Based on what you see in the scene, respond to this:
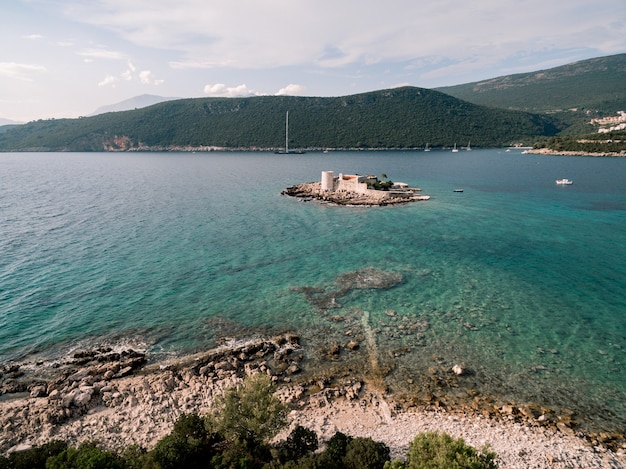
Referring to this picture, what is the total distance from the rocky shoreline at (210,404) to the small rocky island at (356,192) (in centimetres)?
5311

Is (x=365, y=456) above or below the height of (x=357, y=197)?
below

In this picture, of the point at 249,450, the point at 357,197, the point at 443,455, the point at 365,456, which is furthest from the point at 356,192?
the point at 443,455

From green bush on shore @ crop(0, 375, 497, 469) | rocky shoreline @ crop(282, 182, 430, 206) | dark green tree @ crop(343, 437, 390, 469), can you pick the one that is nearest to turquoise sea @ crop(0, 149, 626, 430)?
rocky shoreline @ crop(282, 182, 430, 206)

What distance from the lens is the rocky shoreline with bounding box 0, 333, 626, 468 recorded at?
54.2 ft

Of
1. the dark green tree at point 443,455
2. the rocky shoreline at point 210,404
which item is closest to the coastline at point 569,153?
the rocky shoreline at point 210,404

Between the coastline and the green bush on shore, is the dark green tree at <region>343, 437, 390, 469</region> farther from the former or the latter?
the coastline

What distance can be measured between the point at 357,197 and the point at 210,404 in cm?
6187

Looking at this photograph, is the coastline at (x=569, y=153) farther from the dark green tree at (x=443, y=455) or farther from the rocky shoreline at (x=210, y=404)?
the dark green tree at (x=443, y=455)

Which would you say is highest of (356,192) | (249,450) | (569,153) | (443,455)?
(569,153)

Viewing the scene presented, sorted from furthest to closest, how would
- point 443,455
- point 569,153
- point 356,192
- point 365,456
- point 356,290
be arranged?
point 569,153 → point 356,192 → point 356,290 → point 365,456 → point 443,455

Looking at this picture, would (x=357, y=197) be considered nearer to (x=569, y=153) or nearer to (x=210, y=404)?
(x=210, y=404)

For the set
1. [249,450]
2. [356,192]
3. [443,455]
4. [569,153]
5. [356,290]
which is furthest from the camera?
[569,153]

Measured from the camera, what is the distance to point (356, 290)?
3338 centimetres

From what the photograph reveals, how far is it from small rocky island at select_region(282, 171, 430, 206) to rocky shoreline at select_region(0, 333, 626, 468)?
53.1m
